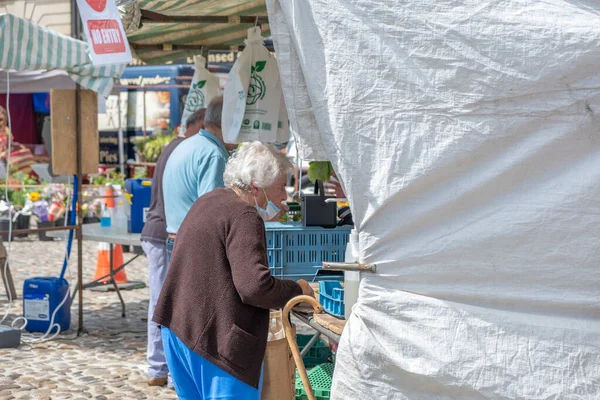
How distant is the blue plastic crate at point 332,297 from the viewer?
3.41 m

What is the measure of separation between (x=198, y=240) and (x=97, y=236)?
4.50 meters

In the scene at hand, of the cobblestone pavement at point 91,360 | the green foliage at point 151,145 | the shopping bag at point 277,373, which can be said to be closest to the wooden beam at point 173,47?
the cobblestone pavement at point 91,360

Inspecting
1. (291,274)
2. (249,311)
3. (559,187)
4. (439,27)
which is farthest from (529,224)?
(291,274)

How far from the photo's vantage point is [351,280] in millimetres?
3119

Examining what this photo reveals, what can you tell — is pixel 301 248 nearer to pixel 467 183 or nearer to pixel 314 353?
pixel 314 353

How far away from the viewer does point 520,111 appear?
2.69 metres

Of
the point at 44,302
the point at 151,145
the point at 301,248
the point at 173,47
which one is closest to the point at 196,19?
the point at 173,47

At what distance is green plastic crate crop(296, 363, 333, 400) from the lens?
466 cm

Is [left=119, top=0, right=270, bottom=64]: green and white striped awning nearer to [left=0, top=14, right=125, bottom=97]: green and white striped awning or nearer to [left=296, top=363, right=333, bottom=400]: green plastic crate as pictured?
[left=0, top=14, right=125, bottom=97]: green and white striped awning

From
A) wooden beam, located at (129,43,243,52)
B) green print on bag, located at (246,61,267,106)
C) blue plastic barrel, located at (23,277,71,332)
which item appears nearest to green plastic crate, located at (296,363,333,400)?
green print on bag, located at (246,61,267,106)

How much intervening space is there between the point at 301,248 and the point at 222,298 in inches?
39.5

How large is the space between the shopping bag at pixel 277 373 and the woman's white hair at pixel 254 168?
0.70 meters

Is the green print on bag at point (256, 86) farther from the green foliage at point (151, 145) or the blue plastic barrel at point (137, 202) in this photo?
the green foliage at point (151, 145)

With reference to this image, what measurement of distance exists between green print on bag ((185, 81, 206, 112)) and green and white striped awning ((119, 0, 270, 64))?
0.34 metres
